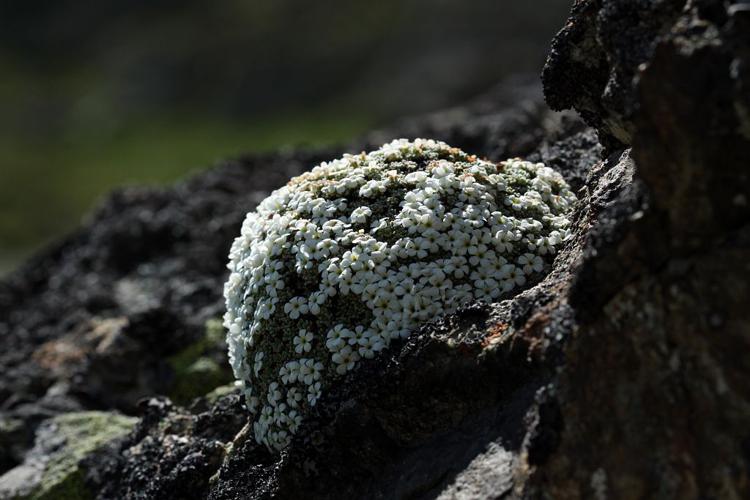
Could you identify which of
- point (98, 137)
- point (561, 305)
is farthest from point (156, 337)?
point (98, 137)

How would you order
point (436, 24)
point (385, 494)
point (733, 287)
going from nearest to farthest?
1. point (733, 287)
2. point (385, 494)
3. point (436, 24)

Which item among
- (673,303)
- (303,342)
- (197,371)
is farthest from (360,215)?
(197,371)

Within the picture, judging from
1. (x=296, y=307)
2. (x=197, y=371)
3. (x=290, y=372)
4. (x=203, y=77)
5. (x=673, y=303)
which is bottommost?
(x=673, y=303)

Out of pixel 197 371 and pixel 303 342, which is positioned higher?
pixel 197 371

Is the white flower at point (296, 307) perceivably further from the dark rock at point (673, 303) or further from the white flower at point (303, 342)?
the dark rock at point (673, 303)

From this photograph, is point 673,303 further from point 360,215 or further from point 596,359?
point 360,215

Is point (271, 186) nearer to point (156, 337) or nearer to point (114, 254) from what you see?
point (114, 254)
